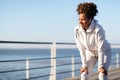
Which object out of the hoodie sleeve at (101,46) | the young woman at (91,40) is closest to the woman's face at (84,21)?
the young woman at (91,40)

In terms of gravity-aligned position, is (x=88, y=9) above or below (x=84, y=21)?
above

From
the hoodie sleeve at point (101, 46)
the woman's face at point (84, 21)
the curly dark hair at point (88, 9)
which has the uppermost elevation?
the curly dark hair at point (88, 9)

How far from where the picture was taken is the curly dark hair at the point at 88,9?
384cm

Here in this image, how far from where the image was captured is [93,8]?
12.7 feet

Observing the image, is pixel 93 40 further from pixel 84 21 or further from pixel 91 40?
pixel 84 21

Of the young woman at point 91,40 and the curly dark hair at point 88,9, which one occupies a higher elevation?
the curly dark hair at point 88,9

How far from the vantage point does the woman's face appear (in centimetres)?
385

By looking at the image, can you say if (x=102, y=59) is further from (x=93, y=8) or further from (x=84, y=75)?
(x=93, y=8)

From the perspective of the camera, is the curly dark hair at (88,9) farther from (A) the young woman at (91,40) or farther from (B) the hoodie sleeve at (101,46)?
(B) the hoodie sleeve at (101,46)

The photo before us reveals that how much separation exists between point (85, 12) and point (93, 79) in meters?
5.00

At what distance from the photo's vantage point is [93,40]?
13.0 feet

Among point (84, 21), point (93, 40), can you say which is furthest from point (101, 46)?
point (84, 21)

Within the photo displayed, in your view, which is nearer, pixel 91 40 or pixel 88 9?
pixel 88 9

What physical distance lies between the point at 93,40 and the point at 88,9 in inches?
12.7
